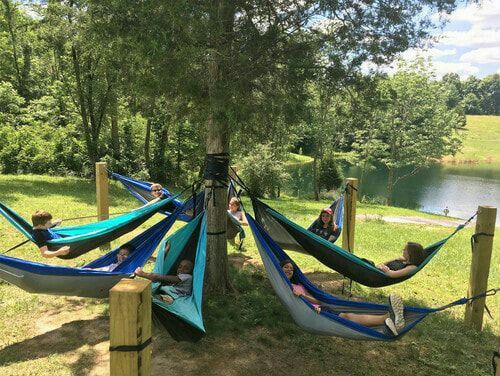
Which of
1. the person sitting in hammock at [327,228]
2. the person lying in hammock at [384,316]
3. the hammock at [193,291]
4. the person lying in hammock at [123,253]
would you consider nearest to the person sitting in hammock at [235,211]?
the person sitting in hammock at [327,228]

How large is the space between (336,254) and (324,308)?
50 cm

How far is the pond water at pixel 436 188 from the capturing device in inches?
853

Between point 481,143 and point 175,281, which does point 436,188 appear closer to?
point 175,281

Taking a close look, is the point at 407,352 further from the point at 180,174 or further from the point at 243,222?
the point at 180,174

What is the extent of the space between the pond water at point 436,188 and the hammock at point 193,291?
58.5 ft

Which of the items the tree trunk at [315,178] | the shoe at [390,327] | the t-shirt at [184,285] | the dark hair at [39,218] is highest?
the dark hair at [39,218]

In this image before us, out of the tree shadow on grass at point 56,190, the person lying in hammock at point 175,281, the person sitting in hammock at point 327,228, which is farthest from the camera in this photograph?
the tree shadow on grass at point 56,190

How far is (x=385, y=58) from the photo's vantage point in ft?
12.2

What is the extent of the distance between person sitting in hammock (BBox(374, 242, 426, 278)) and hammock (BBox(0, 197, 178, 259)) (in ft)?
7.52

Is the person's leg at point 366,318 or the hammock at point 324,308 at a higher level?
the hammock at point 324,308

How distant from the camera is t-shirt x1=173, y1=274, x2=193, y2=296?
3.33 metres

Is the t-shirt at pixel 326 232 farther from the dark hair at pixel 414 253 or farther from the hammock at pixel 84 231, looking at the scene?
the hammock at pixel 84 231

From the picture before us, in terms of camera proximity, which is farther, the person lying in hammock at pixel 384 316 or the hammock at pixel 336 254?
the hammock at pixel 336 254

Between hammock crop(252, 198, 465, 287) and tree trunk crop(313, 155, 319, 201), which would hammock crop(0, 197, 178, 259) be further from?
tree trunk crop(313, 155, 319, 201)
